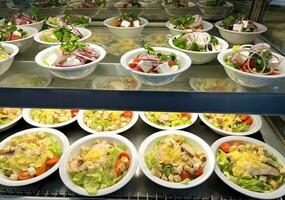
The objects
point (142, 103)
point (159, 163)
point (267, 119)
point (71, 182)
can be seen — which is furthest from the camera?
point (267, 119)

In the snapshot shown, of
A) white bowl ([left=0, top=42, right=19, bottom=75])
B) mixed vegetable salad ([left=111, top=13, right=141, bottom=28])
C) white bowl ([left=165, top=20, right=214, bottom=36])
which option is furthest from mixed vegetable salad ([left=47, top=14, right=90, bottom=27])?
white bowl ([left=165, top=20, right=214, bottom=36])

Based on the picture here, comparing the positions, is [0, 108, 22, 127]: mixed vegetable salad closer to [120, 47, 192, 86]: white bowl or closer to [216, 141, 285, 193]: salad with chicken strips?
[120, 47, 192, 86]: white bowl

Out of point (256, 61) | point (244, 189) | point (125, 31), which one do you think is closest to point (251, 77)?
point (256, 61)

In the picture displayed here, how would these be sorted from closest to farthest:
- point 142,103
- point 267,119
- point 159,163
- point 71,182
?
1. point 142,103
2. point 71,182
3. point 159,163
4. point 267,119

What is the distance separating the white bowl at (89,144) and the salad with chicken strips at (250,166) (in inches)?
18.7

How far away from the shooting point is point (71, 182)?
1.37m

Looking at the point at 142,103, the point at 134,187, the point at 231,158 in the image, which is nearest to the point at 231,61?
the point at 142,103

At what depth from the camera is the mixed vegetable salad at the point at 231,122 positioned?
174 centimetres

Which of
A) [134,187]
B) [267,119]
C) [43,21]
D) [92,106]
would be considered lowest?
[134,187]

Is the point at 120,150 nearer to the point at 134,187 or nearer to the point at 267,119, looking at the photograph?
the point at 134,187

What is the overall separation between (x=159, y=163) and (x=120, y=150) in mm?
242

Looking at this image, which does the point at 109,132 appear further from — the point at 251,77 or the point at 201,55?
the point at 251,77

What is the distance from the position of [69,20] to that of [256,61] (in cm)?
104

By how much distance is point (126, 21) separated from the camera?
1.53m
